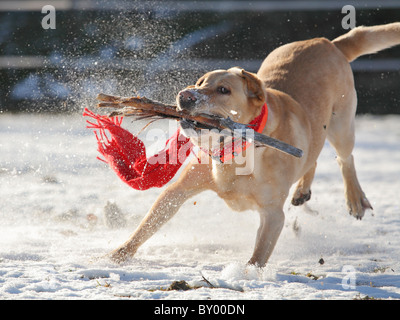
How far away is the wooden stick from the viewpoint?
112 inches

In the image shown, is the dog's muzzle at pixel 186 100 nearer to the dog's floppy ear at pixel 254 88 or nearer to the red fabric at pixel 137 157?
the dog's floppy ear at pixel 254 88

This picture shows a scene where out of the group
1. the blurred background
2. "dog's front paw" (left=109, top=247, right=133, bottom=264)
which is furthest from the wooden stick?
the blurred background

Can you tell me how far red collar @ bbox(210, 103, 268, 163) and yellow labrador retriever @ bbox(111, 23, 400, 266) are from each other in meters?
0.03

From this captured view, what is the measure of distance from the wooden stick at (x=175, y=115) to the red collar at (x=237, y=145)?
228 mm

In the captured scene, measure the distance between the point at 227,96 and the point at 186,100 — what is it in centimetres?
29

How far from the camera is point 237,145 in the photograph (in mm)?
3213

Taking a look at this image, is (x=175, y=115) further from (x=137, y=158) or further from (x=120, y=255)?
(x=120, y=255)

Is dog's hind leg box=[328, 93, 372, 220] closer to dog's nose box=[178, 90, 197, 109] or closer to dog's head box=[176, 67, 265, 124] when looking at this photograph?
dog's head box=[176, 67, 265, 124]

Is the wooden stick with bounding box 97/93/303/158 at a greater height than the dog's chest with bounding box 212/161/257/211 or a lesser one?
greater

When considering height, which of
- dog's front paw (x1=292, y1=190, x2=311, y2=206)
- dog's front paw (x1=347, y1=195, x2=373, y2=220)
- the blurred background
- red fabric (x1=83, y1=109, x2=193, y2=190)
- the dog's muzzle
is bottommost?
dog's front paw (x1=347, y1=195, x2=373, y2=220)

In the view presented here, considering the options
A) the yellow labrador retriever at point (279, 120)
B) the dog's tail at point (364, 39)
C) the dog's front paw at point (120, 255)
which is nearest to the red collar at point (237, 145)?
A: the yellow labrador retriever at point (279, 120)

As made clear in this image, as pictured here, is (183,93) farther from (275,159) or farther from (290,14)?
(290,14)

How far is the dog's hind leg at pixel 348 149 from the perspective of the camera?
4.64 m

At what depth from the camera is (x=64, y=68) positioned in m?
9.29
